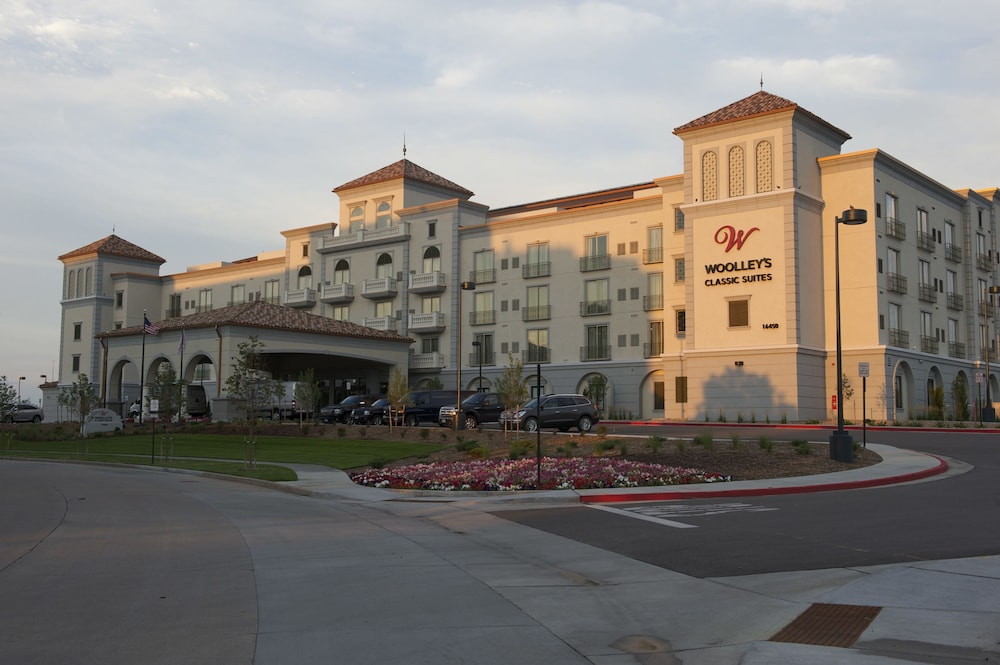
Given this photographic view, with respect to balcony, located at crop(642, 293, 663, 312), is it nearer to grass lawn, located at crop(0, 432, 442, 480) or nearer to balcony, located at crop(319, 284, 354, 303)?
balcony, located at crop(319, 284, 354, 303)

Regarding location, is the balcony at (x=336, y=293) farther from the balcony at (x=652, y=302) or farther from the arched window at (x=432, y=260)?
the balcony at (x=652, y=302)

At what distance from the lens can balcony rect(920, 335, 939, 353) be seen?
54881mm

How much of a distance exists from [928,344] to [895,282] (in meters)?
5.88

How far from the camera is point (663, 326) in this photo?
58.8 metres

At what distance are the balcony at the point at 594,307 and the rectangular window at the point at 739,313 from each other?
11.9 meters

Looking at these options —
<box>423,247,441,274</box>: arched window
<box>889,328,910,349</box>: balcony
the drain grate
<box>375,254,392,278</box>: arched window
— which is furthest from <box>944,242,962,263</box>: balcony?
the drain grate

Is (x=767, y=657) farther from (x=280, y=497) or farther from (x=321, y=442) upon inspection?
(x=321, y=442)

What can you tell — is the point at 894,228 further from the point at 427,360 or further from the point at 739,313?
the point at 427,360

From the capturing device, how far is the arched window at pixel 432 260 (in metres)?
69.7

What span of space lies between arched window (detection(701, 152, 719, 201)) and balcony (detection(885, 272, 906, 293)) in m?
10.9

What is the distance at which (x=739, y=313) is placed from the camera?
167ft

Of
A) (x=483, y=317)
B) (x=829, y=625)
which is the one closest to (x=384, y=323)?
(x=483, y=317)

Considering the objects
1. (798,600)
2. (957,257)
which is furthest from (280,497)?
(957,257)

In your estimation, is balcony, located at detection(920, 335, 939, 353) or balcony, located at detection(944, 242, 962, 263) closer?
balcony, located at detection(920, 335, 939, 353)
